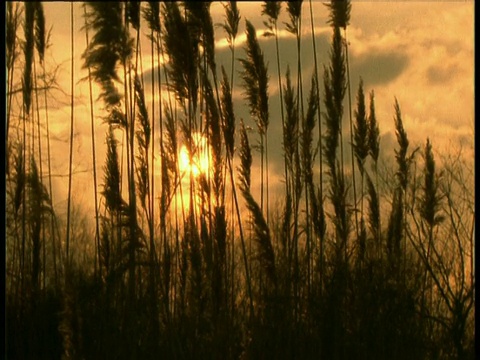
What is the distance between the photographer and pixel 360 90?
620cm

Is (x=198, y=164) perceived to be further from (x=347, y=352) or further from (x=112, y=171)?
(x=347, y=352)

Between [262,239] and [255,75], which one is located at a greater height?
[255,75]

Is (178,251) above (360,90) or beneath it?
beneath

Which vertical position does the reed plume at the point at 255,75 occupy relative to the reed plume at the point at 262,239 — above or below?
above

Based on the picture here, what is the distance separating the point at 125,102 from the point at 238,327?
1.57m

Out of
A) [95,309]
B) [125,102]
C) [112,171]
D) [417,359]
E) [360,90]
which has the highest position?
[360,90]

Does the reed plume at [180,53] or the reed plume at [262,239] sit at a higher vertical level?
the reed plume at [180,53]

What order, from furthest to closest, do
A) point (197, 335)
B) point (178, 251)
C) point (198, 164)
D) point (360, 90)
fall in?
1. point (360, 90)
2. point (178, 251)
3. point (198, 164)
4. point (197, 335)

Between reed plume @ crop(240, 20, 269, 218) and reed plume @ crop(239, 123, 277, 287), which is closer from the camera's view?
reed plume @ crop(239, 123, 277, 287)

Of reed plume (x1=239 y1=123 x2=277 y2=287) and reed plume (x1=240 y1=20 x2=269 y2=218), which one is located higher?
reed plume (x1=240 y1=20 x2=269 y2=218)

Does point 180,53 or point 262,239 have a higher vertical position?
point 180,53

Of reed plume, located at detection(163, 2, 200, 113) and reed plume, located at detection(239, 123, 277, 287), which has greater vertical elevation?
reed plume, located at detection(163, 2, 200, 113)

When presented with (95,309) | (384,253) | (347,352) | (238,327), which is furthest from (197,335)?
(384,253)

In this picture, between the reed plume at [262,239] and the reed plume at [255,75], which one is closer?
the reed plume at [262,239]
